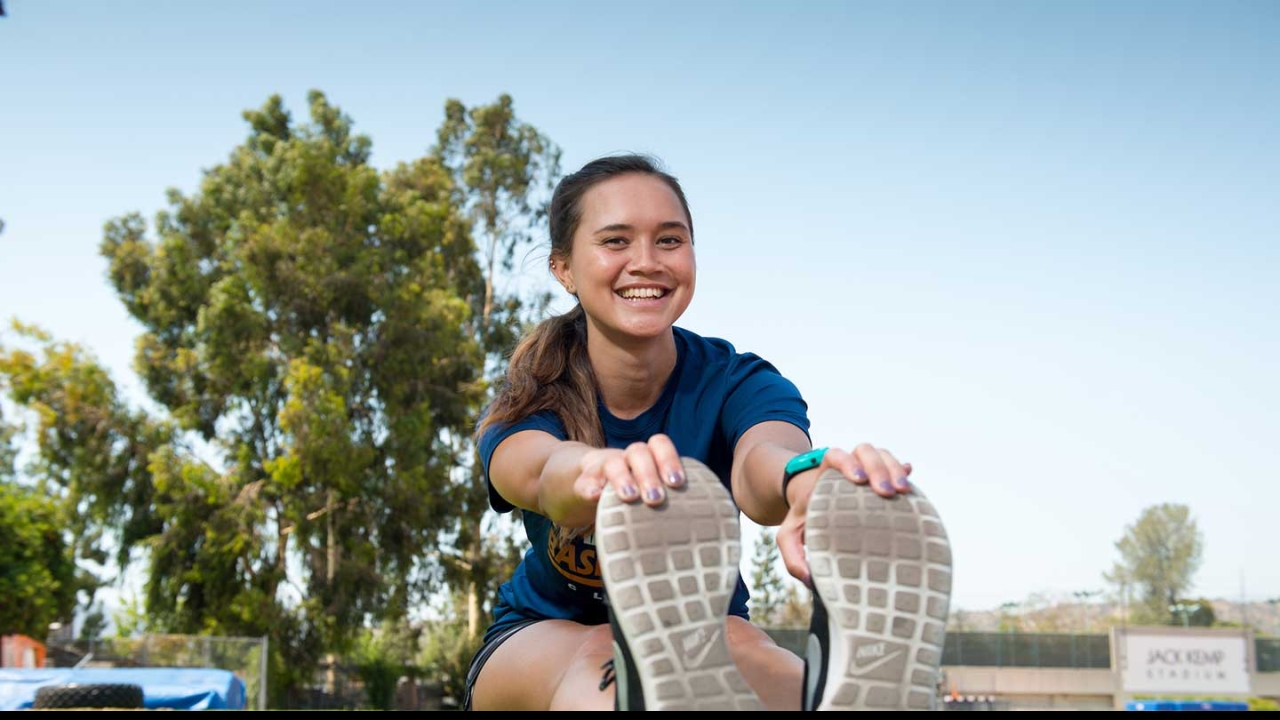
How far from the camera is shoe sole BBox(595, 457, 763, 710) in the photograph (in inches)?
50.9

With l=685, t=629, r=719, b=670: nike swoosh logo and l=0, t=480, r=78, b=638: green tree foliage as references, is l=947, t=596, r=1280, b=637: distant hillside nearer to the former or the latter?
l=0, t=480, r=78, b=638: green tree foliage

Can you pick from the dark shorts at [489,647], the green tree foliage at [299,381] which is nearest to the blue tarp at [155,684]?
the dark shorts at [489,647]

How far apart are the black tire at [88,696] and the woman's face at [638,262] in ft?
17.3

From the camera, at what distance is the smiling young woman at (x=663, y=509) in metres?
1.32

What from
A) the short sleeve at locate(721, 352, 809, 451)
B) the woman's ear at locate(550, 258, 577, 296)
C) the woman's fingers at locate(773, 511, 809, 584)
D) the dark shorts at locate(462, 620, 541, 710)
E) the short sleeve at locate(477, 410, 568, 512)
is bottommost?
the dark shorts at locate(462, 620, 541, 710)

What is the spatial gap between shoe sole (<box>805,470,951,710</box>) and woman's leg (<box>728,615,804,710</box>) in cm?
39

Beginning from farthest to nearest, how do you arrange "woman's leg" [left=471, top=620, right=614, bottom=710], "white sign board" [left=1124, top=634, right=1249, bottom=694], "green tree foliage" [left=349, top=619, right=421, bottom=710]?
"white sign board" [left=1124, top=634, right=1249, bottom=694] < "green tree foliage" [left=349, top=619, right=421, bottom=710] < "woman's leg" [left=471, top=620, right=614, bottom=710]

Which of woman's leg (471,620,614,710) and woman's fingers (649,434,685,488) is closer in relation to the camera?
woman's fingers (649,434,685,488)

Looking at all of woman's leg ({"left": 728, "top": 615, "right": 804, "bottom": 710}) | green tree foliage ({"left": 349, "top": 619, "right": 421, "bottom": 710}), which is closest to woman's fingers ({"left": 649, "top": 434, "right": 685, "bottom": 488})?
woman's leg ({"left": 728, "top": 615, "right": 804, "bottom": 710})

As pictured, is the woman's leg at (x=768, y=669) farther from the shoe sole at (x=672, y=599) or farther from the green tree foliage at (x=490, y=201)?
the green tree foliage at (x=490, y=201)

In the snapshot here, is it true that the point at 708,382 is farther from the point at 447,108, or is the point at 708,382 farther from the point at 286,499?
the point at 447,108

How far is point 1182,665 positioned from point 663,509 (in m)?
38.1

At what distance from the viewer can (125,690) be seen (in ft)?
20.8

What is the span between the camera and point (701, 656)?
1.31 m
